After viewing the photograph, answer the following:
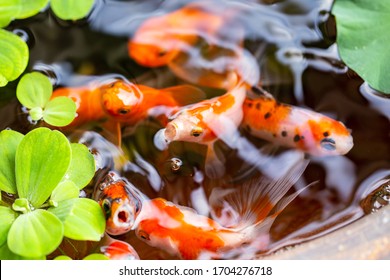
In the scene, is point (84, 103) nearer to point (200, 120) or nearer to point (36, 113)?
point (36, 113)

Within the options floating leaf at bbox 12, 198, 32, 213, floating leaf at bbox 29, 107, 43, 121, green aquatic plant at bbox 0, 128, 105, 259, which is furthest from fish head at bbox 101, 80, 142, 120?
floating leaf at bbox 12, 198, 32, 213

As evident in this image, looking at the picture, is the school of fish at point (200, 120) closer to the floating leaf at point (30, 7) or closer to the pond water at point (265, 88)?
the pond water at point (265, 88)

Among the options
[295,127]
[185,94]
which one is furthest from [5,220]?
[295,127]

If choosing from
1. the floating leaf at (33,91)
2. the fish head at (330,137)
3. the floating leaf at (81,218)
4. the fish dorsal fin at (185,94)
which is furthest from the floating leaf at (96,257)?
the fish head at (330,137)

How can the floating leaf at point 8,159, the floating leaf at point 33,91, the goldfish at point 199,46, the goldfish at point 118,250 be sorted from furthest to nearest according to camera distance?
the goldfish at point 199,46 → the floating leaf at point 33,91 → the goldfish at point 118,250 → the floating leaf at point 8,159

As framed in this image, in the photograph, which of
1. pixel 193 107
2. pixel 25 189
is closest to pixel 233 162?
pixel 193 107

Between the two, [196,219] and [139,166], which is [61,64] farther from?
[196,219]
